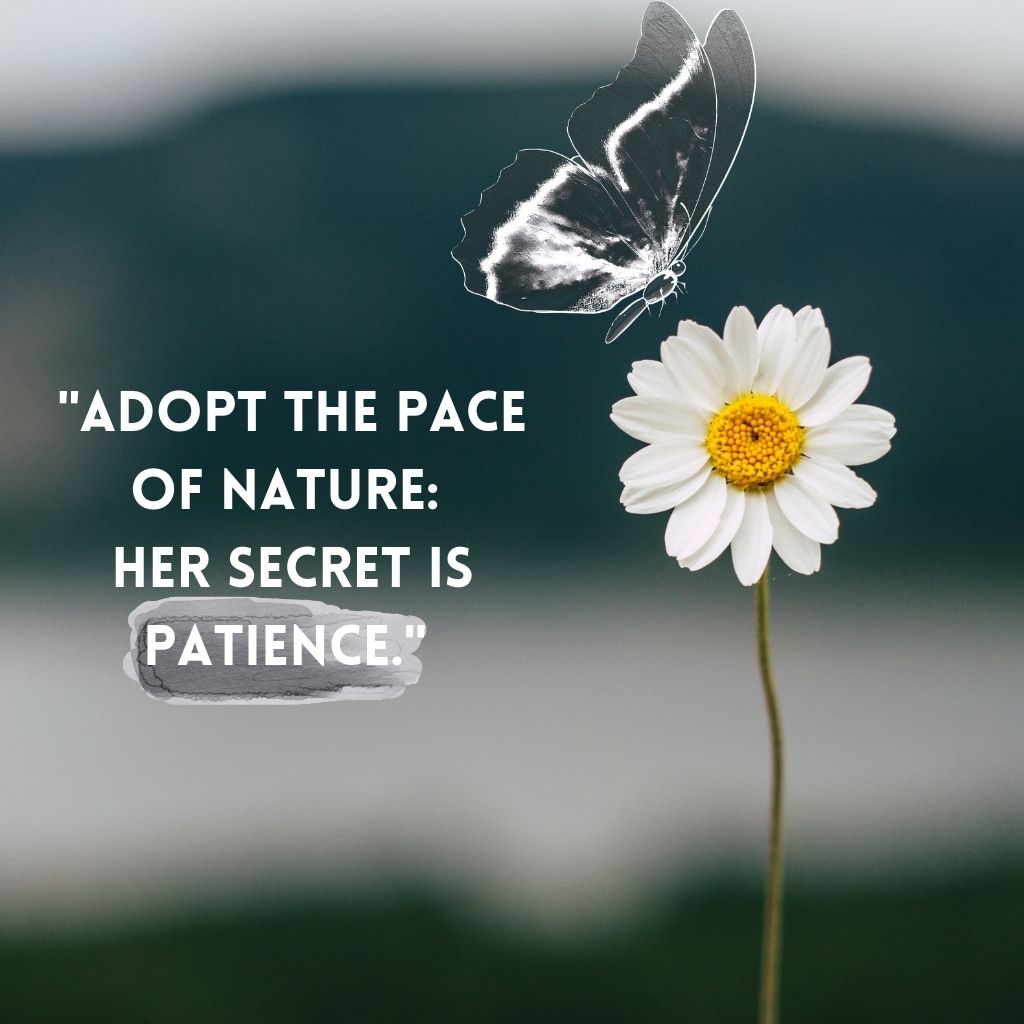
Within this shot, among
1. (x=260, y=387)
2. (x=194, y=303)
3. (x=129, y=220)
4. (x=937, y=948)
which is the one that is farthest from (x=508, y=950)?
(x=129, y=220)

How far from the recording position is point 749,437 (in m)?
0.38

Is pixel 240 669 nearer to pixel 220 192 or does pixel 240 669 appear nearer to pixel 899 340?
pixel 899 340

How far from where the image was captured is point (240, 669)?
0.65 m

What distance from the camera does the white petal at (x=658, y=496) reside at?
1.22ft

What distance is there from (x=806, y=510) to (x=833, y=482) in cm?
1

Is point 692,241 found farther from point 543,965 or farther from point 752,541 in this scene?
point 543,965

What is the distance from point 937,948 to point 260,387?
1.12 meters

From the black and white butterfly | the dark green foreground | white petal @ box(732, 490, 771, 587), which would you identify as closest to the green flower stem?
white petal @ box(732, 490, 771, 587)

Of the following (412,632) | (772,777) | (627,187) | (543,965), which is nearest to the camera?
(772,777)

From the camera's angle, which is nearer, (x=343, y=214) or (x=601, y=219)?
(x=601, y=219)

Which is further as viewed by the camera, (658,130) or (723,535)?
(658,130)

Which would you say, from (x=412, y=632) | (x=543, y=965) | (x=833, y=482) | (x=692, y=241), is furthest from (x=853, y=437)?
(x=543, y=965)

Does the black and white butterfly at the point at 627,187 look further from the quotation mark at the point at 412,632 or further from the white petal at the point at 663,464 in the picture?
the quotation mark at the point at 412,632

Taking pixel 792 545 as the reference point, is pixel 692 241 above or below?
above
